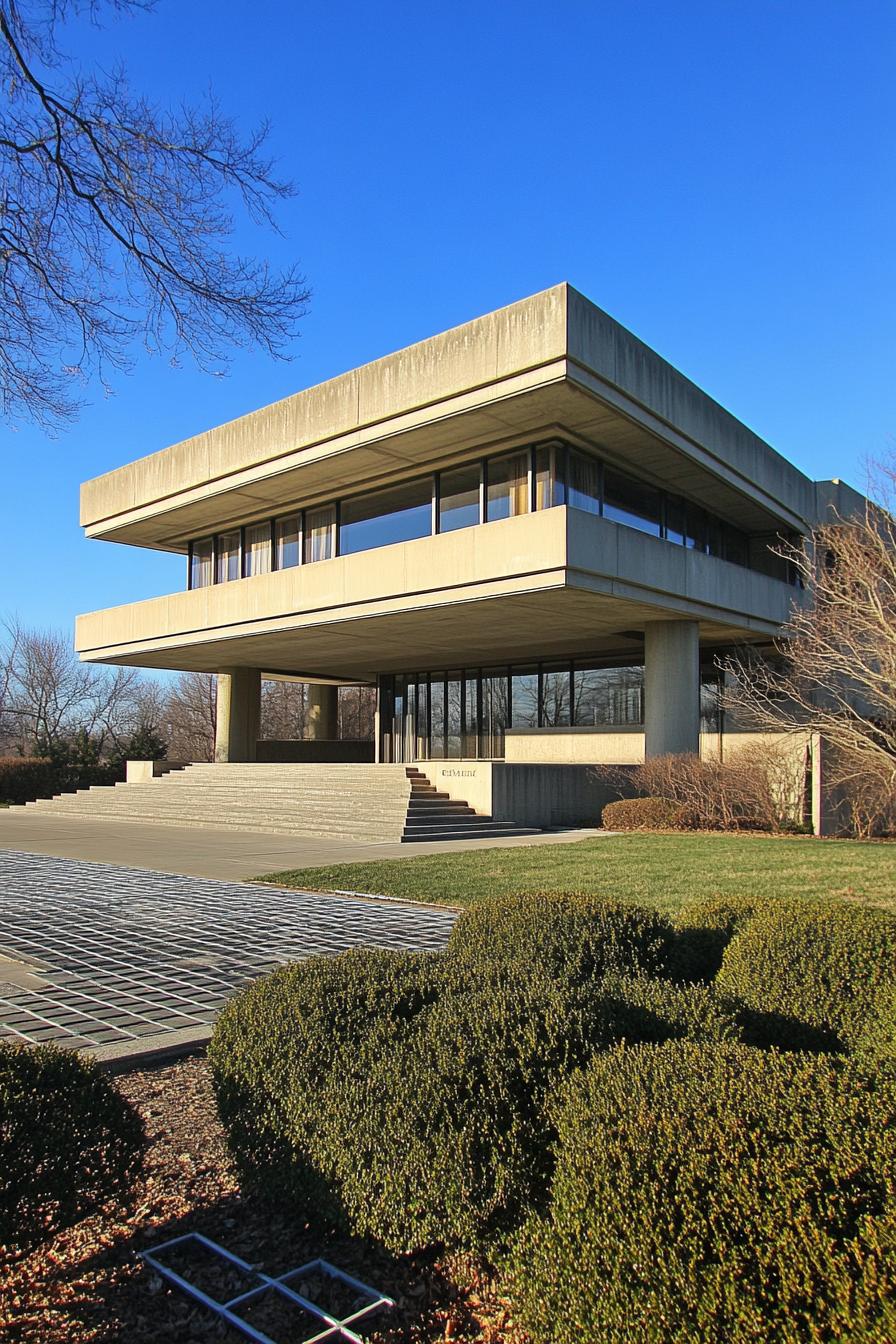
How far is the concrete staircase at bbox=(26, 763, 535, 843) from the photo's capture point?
19328mm

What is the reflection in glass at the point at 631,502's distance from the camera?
21875 mm

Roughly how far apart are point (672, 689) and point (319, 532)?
11.1 m

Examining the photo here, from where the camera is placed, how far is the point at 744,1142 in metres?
2.06

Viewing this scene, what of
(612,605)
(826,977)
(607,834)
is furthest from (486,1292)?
(612,605)

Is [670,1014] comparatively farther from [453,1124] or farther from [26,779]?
[26,779]

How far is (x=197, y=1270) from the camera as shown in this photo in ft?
9.06

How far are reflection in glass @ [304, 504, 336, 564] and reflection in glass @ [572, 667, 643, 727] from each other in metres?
8.88

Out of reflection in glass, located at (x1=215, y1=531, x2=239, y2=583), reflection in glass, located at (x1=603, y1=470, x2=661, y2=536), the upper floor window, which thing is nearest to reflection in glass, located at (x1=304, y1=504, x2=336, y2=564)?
the upper floor window

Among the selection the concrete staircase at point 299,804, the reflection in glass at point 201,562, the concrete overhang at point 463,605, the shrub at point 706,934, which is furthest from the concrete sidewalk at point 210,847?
the reflection in glass at point 201,562

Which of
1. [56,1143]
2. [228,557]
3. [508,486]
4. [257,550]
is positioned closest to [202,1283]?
[56,1143]

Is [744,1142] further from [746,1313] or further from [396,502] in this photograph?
Result: [396,502]

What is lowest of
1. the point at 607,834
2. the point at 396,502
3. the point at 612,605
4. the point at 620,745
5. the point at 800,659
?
the point at 607,834

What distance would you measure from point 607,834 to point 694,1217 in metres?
17.2

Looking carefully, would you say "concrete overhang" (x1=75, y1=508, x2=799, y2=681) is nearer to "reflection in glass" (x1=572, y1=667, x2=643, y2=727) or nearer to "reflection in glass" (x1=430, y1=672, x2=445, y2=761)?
"reflection in glass" (x1=572, y1=667, x2=643, y2=727)
